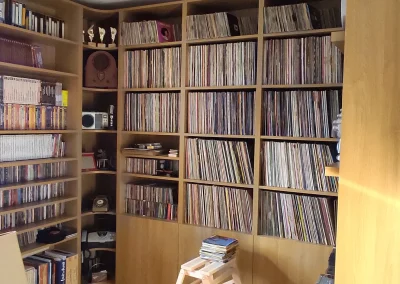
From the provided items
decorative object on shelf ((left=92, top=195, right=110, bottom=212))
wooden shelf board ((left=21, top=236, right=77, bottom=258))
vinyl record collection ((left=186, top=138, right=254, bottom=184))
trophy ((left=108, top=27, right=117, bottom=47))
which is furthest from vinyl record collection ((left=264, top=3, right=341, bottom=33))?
wooden shelf board ((left=21, top=236, right=77, bottom=258))

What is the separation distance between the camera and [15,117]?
258 centimetres

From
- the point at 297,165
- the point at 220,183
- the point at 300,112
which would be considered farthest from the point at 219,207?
the point at 300,112

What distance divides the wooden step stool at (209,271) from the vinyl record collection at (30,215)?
3.55 ft

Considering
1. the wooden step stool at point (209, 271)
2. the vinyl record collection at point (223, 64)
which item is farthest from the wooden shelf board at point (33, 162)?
the wooden step stool at point (209, 271)

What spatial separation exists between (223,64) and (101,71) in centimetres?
97

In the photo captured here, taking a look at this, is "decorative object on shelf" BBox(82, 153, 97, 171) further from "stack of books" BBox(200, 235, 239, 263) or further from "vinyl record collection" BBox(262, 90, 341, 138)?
"vinyl record collection" BBox(262, 90, 341, 138)

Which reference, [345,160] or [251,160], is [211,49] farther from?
[345,160]

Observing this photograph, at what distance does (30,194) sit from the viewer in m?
2.75

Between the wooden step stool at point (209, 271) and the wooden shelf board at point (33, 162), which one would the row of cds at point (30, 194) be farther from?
the wooden step stool at point (209, 271)

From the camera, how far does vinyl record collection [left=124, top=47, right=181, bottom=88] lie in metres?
2.86

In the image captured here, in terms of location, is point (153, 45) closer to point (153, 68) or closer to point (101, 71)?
point (153, 68)

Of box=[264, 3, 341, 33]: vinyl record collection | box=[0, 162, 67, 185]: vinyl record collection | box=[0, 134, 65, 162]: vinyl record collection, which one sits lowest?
box=[0, 162, 67, 185]: vinyl record collection

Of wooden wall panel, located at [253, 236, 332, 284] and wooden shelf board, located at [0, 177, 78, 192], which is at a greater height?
wooden shelf board, located at [0, 177, 78, 192]

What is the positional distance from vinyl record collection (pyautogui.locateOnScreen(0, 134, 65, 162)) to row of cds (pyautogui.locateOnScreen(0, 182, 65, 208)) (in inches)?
8.4
